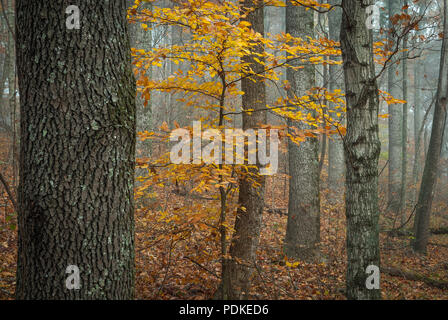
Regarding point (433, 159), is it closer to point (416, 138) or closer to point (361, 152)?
point (361, 152)

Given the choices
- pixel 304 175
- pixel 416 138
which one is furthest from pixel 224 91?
pixel 416 138

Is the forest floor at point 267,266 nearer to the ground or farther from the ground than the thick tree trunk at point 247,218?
nearer to the ground

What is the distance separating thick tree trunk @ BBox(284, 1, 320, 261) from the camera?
6.74 m

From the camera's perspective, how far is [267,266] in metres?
6.37

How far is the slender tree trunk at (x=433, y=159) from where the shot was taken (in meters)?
7.04

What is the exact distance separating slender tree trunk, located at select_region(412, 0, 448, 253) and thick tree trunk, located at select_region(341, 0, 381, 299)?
487cm

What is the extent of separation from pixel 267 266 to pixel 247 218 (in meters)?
2.42

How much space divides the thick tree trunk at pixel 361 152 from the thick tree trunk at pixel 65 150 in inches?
105

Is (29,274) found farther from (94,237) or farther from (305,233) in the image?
(305,233)

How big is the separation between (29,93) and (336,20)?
43.2 ft

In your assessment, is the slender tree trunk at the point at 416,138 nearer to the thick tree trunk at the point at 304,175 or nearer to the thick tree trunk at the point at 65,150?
the thick tree trunk at the point at 304,175

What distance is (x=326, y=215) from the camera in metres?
10.2

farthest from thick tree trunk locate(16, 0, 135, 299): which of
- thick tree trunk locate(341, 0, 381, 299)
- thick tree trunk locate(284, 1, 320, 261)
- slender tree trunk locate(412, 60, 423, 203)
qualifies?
slender tree trunk locate(412, 60, 423, 203)

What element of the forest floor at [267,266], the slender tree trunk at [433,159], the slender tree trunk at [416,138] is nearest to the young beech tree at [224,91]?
the forest floor at [267,266]
